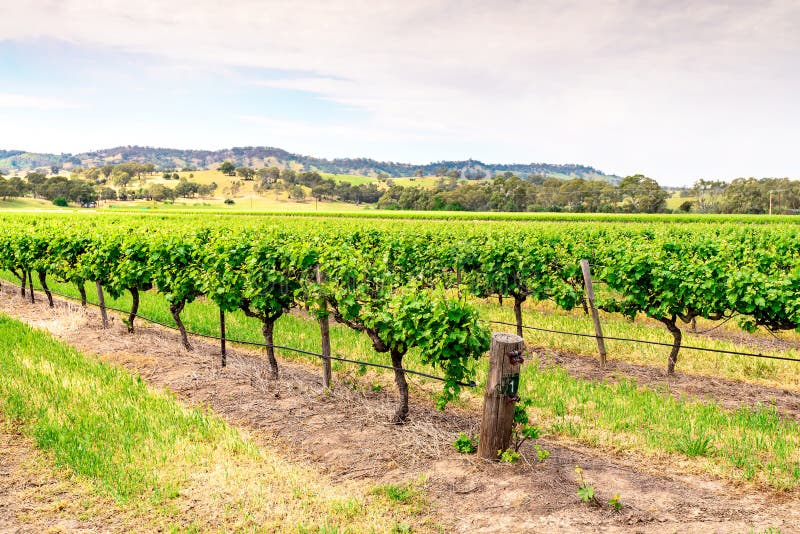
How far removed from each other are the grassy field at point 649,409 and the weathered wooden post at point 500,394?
1.68 meters

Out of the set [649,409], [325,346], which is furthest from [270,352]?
[649,409]

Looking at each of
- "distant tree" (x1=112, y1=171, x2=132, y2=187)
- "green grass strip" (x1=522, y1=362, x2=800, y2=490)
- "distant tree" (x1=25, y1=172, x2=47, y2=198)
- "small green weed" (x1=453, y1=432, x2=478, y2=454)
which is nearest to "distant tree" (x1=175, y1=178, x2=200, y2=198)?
"distant tree" (x1=112, y1=171, x2=132, y2=187)

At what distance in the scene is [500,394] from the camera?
241 inches

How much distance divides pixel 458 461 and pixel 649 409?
11.9 ft

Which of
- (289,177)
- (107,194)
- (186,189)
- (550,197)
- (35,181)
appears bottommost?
(550,197)

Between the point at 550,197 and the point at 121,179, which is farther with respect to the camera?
the point at 121,179

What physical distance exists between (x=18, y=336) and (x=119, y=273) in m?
2.48

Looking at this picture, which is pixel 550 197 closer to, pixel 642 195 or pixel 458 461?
pixel 642 195

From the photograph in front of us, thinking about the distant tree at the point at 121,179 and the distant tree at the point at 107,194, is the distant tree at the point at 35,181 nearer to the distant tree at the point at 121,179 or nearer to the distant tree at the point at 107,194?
the distant tree at the point at 107,194

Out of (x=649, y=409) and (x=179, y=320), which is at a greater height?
(x=179, y=320)

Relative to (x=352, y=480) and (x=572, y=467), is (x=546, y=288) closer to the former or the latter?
(x=572, y=467)

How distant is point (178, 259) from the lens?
1163cm

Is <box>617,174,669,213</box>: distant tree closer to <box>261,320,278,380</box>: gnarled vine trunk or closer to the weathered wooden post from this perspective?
<box>261,320,278,380</box>: gnarled vine trunk

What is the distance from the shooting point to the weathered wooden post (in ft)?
19.8
